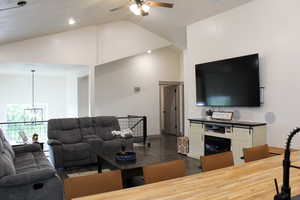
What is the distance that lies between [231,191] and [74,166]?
14.0 feet

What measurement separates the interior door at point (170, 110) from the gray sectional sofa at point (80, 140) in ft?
13.5

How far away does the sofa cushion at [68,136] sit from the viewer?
551 cm

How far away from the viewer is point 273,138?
4539mm

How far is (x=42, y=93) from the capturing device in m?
10.4

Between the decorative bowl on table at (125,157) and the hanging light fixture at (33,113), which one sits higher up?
the hanging light fixture at (33,113)

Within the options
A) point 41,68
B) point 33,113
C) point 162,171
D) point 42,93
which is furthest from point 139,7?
point 33,113

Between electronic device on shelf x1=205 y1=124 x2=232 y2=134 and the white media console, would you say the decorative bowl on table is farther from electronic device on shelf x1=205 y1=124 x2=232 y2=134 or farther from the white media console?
electronic device on shelf x1=205 y1=124 x2=232 y2=134

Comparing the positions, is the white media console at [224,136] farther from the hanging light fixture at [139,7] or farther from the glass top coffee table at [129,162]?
the hanging light fixture at [139,7]

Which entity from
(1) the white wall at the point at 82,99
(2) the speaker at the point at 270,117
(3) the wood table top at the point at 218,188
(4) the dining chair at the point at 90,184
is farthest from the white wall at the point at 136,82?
(3) the wood table top at the point at 218,188

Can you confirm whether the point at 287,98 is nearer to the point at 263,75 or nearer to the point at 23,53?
the point at 263,75

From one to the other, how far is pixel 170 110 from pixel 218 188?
866 centimetres

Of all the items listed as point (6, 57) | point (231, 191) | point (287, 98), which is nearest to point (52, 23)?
point (6, 57)

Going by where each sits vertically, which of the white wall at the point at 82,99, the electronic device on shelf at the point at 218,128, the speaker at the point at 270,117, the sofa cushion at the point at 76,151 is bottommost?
the sofa cushion at the point at 76,151

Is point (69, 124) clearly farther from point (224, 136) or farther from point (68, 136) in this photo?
point (224, 136)
